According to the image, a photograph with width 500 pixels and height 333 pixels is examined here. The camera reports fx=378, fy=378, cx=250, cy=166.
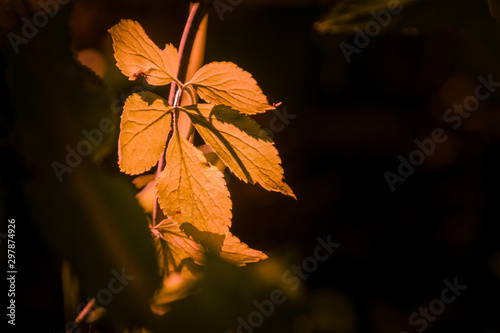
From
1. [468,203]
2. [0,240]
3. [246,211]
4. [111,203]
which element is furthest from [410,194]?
[0,240]

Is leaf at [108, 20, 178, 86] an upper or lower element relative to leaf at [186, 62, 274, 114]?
upper

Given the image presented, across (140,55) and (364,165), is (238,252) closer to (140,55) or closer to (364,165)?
(140,55)

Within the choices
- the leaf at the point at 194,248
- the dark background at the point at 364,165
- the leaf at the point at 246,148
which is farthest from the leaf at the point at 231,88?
the dark background at the point at 364,165

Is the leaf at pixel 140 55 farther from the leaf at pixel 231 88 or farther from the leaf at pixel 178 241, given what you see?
the leaf at pixel 178 241

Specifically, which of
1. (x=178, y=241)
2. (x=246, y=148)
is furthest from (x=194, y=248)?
(x=246, y=148)

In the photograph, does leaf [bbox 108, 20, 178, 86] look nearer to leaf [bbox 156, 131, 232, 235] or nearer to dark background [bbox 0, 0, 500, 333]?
leaf [bbox 156, 131, 232, 235]

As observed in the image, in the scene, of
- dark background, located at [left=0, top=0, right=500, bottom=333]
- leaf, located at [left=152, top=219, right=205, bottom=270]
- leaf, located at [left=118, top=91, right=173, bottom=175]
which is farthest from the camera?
dark background, located at [left=0, top=0, right=500, bottom=333]

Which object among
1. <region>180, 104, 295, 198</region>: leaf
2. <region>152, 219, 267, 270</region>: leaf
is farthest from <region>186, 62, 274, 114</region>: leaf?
<region>152, 219, 267, 270</region>: leaf
